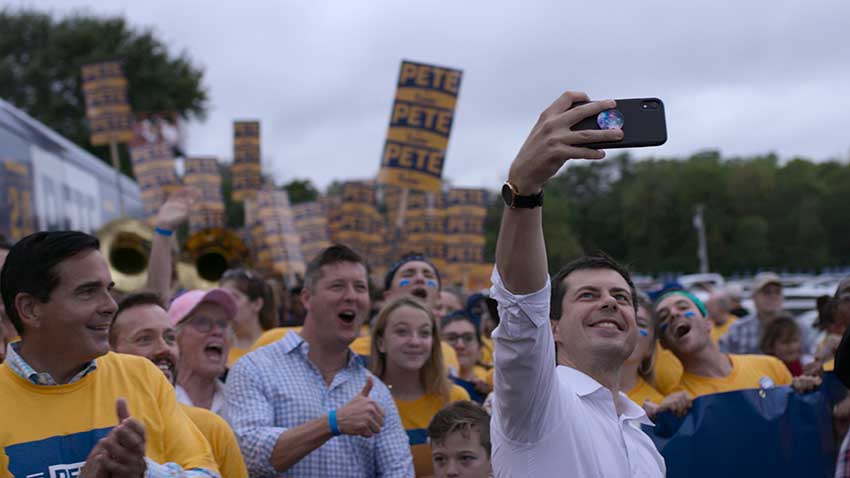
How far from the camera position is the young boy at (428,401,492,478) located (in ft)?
14.0

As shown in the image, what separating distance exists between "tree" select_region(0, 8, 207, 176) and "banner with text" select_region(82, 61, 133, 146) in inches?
880

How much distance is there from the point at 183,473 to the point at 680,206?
245ft

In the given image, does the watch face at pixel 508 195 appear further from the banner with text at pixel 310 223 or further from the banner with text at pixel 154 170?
the banner with text at pixel 154 170

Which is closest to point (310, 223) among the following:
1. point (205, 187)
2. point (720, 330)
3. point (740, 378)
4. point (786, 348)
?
point (205, 187)

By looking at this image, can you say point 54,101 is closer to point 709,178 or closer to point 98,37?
point 98,37

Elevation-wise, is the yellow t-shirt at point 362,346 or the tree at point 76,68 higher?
the tree at point 76,68

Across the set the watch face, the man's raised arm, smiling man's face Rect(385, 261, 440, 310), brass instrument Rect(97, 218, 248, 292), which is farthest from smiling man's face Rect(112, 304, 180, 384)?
brass instrument Rect(97, 218, 248, 292)

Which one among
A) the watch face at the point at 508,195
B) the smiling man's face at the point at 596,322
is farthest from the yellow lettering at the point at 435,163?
the watch face at the point at 508,195

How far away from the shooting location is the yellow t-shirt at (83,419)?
268 centimetres

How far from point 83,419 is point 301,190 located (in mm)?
54567

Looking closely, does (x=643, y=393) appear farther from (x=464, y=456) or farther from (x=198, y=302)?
(x=198, y=302)

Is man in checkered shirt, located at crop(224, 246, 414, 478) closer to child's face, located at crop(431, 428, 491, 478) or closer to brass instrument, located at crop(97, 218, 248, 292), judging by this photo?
child's face, located at crop(431, 428, 491, 478)

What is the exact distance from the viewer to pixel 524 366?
2.55 metres

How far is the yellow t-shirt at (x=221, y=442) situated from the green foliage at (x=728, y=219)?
58.9 meters
